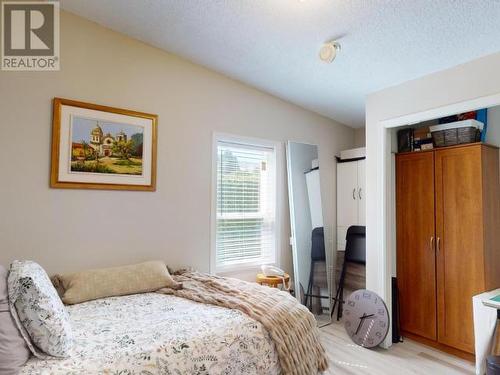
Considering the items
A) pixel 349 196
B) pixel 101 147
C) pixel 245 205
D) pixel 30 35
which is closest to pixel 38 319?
pixel 101 147

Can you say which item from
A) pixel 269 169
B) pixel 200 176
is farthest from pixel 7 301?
pixel 269 169

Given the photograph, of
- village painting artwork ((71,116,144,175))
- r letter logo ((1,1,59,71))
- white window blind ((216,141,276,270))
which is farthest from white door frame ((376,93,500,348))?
r letter logo ((1,1,59,71))

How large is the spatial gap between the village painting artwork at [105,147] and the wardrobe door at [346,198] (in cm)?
244

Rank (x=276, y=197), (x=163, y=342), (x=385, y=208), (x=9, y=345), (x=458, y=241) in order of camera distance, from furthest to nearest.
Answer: (x=276, y=197) → (x=385, y=208) → (x=458, y=241) → (x=163, y=342) → (x=9, y=345)

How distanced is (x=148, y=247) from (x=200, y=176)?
824 millimetres

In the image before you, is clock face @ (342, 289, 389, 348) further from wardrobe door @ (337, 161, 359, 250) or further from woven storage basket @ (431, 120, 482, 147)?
woven storage basket @ (431, 120, 482, 147)

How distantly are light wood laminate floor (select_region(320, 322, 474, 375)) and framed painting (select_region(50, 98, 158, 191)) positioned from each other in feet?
7.23

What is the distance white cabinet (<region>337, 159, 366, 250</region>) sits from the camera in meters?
3.77

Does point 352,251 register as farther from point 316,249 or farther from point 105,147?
point 105,147

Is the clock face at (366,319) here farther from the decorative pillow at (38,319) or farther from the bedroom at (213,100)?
the decorative pillow at (38,319)

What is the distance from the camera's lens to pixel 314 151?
12.9ft

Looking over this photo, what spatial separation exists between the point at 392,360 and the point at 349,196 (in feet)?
5.92

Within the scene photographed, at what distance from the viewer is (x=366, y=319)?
9.85ft

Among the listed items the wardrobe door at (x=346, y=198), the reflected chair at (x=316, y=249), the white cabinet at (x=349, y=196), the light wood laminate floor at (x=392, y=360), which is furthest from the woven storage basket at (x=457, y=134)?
the light wood laminate floor at (x=392, y=360)
